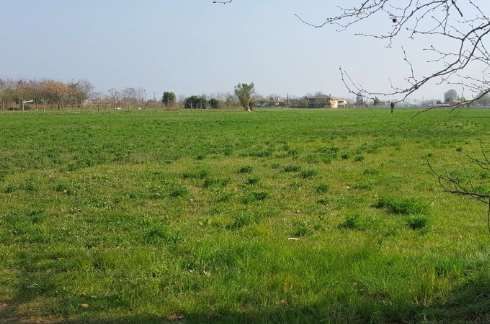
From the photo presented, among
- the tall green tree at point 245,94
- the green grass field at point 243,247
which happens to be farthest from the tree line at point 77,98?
the green grass field at point 243,247

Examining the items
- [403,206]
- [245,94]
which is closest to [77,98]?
[245,94]

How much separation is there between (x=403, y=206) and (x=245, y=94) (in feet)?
379

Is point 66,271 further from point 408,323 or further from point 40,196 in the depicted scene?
point 40,196

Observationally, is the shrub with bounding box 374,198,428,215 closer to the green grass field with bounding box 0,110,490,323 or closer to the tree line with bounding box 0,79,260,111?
the green grass field with bounding box 0,110,490,323

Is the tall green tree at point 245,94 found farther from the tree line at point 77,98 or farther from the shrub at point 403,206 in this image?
the shrub at point 403,206

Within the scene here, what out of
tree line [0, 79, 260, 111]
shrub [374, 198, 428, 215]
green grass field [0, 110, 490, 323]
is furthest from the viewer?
tree line [0, 79, 260, 111]

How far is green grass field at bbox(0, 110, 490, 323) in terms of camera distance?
4879 millimetres

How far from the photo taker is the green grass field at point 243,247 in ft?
16.0

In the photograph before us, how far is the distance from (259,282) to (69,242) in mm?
3089

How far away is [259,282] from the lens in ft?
17.9

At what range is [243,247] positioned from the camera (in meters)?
6.60

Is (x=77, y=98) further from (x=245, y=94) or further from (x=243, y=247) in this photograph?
(x=243, y=247)

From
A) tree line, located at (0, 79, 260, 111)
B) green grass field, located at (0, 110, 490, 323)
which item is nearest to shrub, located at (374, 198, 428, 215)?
green grass field, located at (0, 110, 490, 323)

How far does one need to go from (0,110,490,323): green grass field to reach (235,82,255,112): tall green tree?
109862 millimetres
